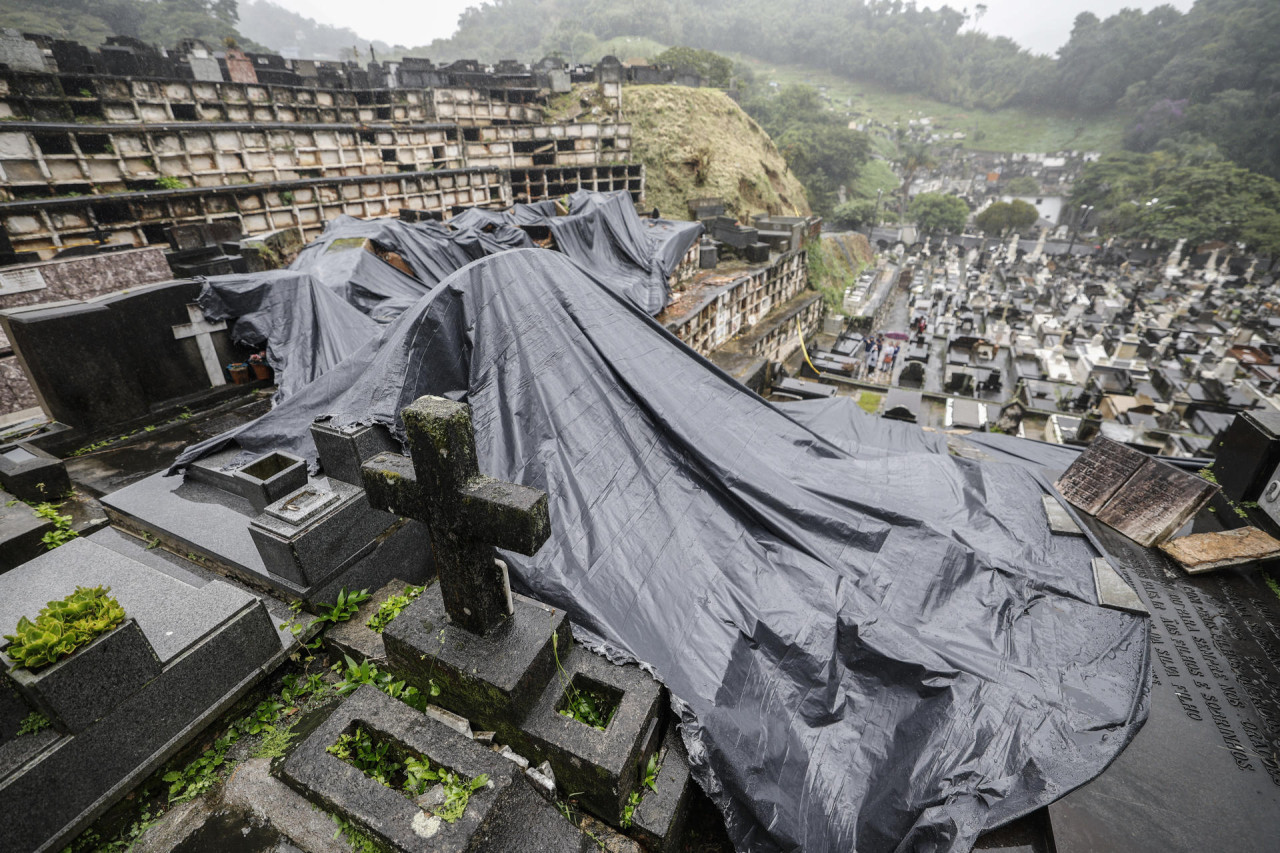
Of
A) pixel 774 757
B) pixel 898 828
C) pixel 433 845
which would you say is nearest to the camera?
pixel 433 845

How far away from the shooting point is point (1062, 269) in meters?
40.8

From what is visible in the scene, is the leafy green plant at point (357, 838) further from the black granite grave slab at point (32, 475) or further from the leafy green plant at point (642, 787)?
the black granite grave slab at point (32, 475)

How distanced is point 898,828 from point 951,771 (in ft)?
1.72

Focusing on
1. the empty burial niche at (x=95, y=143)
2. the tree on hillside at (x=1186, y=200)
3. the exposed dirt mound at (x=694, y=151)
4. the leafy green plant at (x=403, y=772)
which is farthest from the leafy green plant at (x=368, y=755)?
the tree on hillside at (x=1186, y=200)

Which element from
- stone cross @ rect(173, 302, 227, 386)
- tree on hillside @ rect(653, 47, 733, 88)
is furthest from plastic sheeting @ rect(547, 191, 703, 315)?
tree on hillside @ rect(653, 47, 733, 88)

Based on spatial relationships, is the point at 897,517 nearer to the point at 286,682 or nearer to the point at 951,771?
the point at 951,771

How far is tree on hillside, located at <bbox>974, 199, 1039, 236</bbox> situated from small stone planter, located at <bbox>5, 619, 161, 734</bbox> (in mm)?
69160

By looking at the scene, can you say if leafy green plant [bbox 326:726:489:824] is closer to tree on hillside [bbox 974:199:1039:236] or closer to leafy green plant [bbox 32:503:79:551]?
leafy green plant [bbox 32:503:79:551]

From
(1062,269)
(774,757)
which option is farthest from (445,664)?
(1062,269)

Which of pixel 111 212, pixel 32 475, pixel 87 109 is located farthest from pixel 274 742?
pixel 87 109

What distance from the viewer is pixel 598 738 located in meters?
3.08

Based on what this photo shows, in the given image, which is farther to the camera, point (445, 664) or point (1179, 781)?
point (1179, 781)

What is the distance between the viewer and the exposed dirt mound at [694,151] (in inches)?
1316

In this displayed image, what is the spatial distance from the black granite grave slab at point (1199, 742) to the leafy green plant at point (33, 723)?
5611 mm
